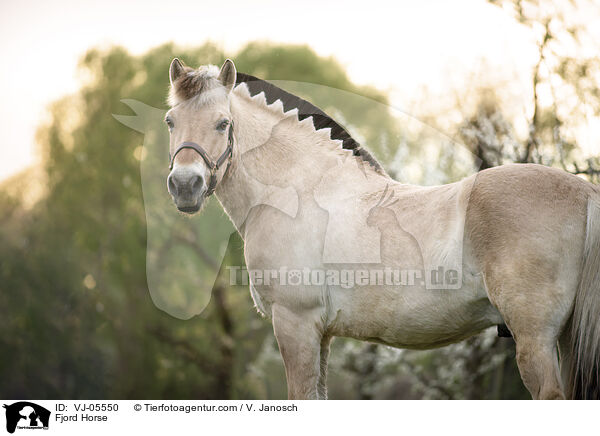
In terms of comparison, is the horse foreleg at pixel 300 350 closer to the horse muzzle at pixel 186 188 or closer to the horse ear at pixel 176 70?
the horse muzzle at pixel 186 188

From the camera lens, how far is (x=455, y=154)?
7590 millimetres

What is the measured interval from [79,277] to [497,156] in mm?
10069

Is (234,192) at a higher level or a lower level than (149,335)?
higher

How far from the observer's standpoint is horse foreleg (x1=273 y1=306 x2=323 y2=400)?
3525mm

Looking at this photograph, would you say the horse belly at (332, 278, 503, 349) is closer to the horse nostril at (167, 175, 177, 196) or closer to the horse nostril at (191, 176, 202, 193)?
the horse nostril at (191, 176, 202, 193)

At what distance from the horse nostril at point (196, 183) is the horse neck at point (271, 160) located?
488 millimetres

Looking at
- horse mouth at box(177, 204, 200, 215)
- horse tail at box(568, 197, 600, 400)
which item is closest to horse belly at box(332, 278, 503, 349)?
horse tail at box(568, 197, 600, 400)

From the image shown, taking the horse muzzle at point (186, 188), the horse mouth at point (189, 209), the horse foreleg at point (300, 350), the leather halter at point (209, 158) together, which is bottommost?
the horse foreleg at point (300, 350)

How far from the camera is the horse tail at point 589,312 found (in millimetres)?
2959

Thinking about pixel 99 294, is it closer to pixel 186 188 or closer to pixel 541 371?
pixel 186 188

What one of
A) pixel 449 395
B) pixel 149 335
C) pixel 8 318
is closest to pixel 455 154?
pixel 449 395
